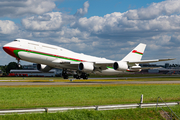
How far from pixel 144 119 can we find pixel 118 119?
6.53 ft

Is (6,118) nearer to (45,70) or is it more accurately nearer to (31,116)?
(31,116)

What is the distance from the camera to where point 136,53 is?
61.0 meters

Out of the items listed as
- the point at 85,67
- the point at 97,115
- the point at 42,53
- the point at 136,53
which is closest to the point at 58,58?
the point at 42,53

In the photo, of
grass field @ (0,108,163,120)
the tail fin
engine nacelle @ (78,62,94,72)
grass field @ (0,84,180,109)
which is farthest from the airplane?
grass field @ (0,108,163,120)

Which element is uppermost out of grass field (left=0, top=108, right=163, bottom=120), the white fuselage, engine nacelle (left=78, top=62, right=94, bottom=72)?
the white fuselage

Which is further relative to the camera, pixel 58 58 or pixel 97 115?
pixel 58 58

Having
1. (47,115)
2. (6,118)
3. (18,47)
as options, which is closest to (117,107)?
(47,115)

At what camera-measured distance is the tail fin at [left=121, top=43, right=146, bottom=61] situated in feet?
198

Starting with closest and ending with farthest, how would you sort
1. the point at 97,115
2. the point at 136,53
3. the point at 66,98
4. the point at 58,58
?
the point at 97,115
the point at 66,98
the point at 58,58
the point at 136,53

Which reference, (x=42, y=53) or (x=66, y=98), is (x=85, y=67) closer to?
(x=42, y=53)

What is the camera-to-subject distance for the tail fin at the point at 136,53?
60281mm

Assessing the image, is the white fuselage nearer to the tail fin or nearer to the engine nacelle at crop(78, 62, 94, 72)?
the engine nacelle at crop(78, 62, 94, 72)

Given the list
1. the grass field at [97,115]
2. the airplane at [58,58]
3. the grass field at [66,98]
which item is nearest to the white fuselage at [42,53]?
the airplane at [58,58]

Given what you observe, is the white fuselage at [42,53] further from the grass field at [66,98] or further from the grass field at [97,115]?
the grass field at [97,115]
